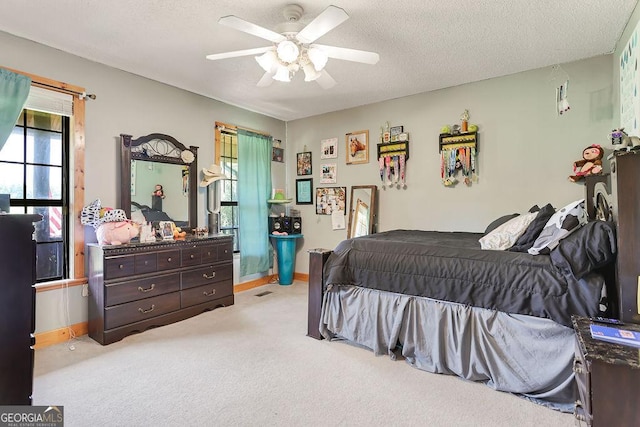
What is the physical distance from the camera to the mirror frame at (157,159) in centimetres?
320

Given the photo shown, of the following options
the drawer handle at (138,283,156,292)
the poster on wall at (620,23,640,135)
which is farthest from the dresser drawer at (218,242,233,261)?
the poster on wall at (620,23,640,135)

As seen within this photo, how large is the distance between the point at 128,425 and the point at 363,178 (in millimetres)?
3544

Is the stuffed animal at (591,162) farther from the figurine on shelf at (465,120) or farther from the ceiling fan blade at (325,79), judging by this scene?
the ceiling fan blade at (325,79)

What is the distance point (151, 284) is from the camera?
2.98m

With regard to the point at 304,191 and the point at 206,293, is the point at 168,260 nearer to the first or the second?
the point at 206,293

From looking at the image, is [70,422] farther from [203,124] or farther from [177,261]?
[203,124]

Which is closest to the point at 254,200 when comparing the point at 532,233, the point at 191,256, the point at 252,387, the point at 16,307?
the point at 191,256

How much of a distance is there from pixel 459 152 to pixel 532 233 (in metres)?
1.73

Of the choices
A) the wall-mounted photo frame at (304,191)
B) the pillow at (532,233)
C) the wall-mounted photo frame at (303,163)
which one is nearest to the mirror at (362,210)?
the wall-mounted photo frame at (304,191)

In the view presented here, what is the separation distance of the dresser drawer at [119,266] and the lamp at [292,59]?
1.98 meters

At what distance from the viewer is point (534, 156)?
3270 mm

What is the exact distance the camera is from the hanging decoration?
11.7 ft

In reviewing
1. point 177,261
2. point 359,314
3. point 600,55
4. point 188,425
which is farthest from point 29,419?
point 600,55

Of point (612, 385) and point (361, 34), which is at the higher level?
point (361, 34)
